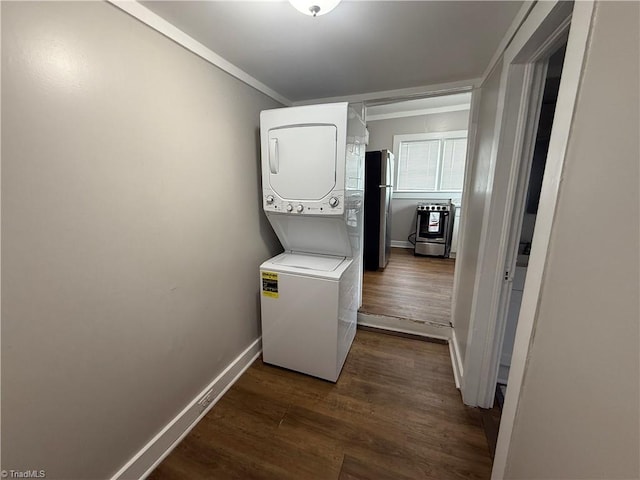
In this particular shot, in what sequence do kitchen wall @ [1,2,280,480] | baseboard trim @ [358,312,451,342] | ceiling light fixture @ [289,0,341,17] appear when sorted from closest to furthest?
kitchen wall @ [1,2,280,480] < ceiling light fixture @ [289,0,341,17] < baseboard trim @ [358,312,451,342]

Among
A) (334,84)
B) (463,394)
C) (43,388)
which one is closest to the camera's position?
(43,388)

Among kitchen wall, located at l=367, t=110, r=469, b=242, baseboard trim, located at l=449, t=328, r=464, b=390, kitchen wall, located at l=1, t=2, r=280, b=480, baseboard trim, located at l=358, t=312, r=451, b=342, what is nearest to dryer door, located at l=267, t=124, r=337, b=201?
kitchen wall, located at l=1, t=2, r=280, b=480

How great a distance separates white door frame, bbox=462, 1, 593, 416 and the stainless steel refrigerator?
6.66 feet

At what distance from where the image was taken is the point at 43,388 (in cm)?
86

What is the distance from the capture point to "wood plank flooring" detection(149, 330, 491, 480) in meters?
1.24

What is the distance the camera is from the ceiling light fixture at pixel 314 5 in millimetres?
954

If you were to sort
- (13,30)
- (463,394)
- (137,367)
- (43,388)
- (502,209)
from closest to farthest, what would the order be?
(13,30)
(43,388)
(137,367)
(502,209)
(463,394)

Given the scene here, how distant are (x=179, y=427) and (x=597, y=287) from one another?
6.07 ft

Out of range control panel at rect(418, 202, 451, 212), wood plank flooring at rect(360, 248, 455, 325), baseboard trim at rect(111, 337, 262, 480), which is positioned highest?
range control panel at rect(418, 202, 451, 212)

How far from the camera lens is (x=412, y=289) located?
120 inches

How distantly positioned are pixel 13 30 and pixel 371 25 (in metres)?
1.30

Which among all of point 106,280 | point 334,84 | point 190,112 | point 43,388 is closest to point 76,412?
point 43,388

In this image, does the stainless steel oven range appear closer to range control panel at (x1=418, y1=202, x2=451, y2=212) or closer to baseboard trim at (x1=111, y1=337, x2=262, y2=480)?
range control panel at (x1=418, y1=202, x2=451, y2=212)

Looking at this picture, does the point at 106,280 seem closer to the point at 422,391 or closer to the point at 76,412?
the point at 76,412
